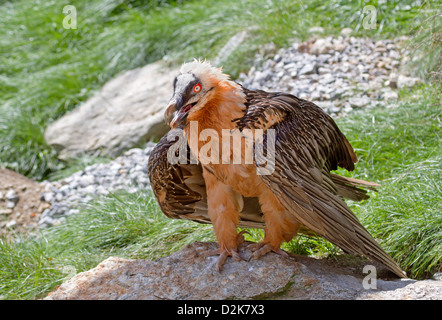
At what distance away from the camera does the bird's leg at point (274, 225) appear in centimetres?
390

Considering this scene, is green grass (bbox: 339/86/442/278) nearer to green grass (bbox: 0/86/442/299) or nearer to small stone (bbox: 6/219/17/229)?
green grass (bbox: 0/86/442/299)

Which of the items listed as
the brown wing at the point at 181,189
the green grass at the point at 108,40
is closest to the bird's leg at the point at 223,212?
the brown wing at the point at 181,189

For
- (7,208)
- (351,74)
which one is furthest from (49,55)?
(351,74)

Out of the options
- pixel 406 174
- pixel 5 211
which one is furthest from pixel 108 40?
pixel 406 174

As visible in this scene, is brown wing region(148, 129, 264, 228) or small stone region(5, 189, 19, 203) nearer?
brown wing region(148, 129, 264, 228)

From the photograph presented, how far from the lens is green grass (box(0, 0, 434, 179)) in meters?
8.68

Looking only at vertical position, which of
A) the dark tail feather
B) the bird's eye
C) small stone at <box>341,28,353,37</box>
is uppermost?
the bird's eye

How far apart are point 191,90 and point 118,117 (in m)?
5.53

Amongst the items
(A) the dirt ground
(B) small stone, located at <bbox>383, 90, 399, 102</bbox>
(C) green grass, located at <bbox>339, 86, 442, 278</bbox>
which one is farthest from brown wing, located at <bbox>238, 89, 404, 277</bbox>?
(A) the dirt ground

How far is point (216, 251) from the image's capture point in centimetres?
407

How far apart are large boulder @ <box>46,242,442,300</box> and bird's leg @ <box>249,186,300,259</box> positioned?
6 centimetres

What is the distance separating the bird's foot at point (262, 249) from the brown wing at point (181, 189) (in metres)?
0.37
